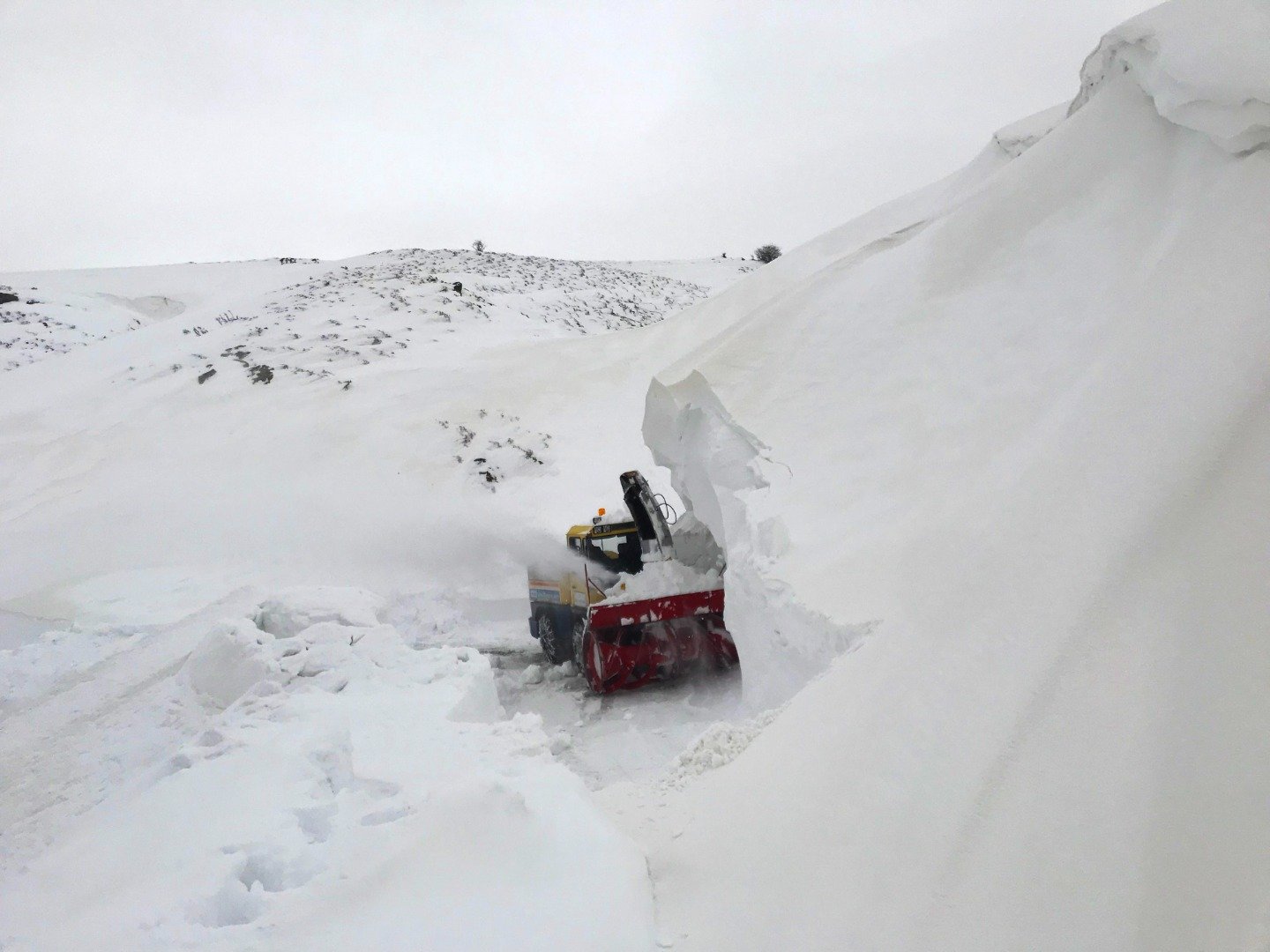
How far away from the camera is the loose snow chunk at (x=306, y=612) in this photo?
7297 mm

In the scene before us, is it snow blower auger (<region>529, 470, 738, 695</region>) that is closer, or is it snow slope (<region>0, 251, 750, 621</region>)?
snow blower auger (<region>529, 470, 738, 695</region>)

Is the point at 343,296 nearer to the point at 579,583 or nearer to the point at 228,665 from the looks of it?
the point at 579,583

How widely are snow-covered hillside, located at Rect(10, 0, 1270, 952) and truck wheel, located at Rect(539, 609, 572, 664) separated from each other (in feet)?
1.09

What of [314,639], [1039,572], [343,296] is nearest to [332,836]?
[1039,572]

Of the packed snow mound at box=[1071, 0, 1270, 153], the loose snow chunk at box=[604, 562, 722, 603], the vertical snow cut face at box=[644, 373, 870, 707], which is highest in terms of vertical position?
the packed snow mound at box=[1071, 0, 1270, 153]

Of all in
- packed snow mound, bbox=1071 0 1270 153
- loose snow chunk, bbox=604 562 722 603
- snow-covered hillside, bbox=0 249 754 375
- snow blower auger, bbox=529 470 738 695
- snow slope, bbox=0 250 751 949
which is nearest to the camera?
snow slope, bbox=0 250 751 949

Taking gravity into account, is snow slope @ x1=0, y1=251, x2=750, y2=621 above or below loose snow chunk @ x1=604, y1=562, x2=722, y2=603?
above

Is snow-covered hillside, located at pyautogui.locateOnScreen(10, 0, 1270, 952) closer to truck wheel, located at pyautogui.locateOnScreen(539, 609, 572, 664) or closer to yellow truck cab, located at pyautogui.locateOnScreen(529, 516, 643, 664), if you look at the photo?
truck wheel, located at pyautogui.locateOnScreen(539, 609, 572, 664)

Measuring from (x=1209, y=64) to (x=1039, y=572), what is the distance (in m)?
4.15

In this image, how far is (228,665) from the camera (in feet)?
21.2

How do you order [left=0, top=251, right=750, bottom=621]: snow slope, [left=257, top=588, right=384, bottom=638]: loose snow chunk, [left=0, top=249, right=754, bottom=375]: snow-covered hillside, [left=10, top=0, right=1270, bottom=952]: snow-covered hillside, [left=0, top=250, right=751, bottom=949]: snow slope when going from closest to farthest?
1. [left=10, top=0, right=1270, bottom=952]: snow-covered hillside
2. [left=0, top=250, right=751, bottom=949]: snow slope
3. [left=257, top=588, right=384, bottom=638]: loose snow chunk
4. [left=0, top=251, right=750, bottom=621]: snow slope
5. [left=0, top=249, right=754, bottom=375]: snow-covered hillside

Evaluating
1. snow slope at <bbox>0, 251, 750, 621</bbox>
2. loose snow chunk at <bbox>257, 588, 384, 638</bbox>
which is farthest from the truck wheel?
snow slope at <bbox>0, 251, 750, 621</bbox>

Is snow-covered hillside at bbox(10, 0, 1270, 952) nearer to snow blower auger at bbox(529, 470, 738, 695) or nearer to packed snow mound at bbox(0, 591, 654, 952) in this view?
packed snow mound at bbox(0, 591, 654, 952)

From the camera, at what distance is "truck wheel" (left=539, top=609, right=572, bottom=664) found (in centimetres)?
868
